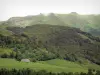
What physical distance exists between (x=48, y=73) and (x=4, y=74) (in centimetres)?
3082

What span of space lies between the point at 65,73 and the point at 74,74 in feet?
21.8

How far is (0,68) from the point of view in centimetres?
19888

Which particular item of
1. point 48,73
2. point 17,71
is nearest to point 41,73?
point 48,73

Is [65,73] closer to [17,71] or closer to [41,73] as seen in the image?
[41,73]

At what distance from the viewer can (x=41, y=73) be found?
188 meters

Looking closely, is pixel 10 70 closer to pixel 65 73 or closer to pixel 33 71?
pixel 33 71

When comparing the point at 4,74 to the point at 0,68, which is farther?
the point at 0,68

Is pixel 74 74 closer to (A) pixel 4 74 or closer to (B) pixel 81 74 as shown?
(B) pixel 81 74

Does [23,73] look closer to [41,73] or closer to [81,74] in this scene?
[41,73]

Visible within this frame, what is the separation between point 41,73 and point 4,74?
25780 mm

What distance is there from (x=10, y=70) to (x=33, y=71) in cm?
1655

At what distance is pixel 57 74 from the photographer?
189 m

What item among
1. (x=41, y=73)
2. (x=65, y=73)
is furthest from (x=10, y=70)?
(x=65, y=73)

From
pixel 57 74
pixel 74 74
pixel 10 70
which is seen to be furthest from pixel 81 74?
pixel 10 70
